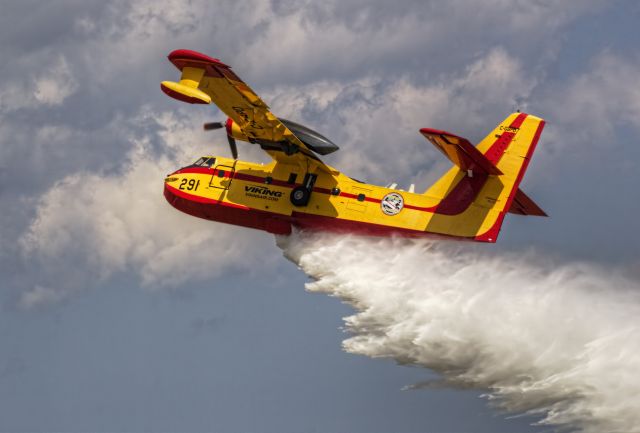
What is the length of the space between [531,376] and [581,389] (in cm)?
157

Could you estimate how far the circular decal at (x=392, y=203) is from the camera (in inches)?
1358

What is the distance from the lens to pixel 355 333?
3341 cm

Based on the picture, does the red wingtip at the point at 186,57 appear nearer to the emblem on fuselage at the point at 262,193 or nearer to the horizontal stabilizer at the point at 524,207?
the emblem on fuselage at the point at 262,193

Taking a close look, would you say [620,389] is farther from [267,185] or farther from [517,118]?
[267,185]

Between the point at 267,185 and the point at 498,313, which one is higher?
the point at 267,185

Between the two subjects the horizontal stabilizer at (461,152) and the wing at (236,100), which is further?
the wing at (236,100)

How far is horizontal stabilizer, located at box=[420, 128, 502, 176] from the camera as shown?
1219 inches

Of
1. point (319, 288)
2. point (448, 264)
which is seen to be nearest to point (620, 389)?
point (448, 264)

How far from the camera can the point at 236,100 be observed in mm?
33594

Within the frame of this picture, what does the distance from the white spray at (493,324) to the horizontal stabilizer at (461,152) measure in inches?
104

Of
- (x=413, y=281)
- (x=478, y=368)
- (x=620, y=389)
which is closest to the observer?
(x=620, y=389)

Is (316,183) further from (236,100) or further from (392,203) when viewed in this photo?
(236,100)

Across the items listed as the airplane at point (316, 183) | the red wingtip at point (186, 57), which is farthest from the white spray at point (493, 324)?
the red wingtip at point (186, 57)

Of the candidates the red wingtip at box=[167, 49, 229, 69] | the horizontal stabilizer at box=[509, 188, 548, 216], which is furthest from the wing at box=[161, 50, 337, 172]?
the horizontal stabilizer at box=[509, 188, 548, 216]
